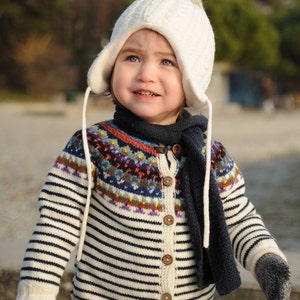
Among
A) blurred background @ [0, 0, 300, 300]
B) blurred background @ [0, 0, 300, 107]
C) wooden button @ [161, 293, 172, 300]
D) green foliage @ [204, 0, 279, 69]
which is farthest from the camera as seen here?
green foliage @ [204, 0, 279, 69]

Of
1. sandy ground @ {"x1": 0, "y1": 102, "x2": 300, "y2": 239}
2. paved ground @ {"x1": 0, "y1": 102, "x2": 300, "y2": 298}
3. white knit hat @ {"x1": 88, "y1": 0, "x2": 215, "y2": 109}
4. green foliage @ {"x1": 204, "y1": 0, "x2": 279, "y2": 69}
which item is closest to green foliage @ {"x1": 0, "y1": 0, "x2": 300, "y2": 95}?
green foliage @ {"x1": 204, "y1": 0, "x2": 279, "y2": 69}

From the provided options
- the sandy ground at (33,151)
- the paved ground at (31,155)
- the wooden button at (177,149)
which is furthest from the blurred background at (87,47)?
the wooden button at (177,149)

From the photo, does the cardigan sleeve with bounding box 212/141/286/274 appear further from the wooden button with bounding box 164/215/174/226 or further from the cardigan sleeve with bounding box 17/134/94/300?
the cardigan sleeve with bounding box 17/134/94/300

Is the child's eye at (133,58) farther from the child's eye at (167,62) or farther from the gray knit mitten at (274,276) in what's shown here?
the gray knit mitten at (274,276)

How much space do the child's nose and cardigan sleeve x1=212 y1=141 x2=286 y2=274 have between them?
33 cm

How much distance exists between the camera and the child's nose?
1835mm

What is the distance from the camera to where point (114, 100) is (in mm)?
2014

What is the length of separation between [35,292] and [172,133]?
603 millimetres

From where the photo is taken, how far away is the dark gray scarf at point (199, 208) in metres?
1.88

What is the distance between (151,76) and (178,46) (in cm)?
12

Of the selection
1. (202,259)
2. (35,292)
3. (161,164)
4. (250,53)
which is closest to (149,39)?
(161,164)

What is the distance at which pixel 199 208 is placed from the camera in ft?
6.20

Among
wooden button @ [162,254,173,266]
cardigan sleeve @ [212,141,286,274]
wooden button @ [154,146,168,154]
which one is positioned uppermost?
wooden button @ [154,146,168,154]

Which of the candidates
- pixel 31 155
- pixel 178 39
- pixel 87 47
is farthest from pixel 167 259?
pixel 87 47
